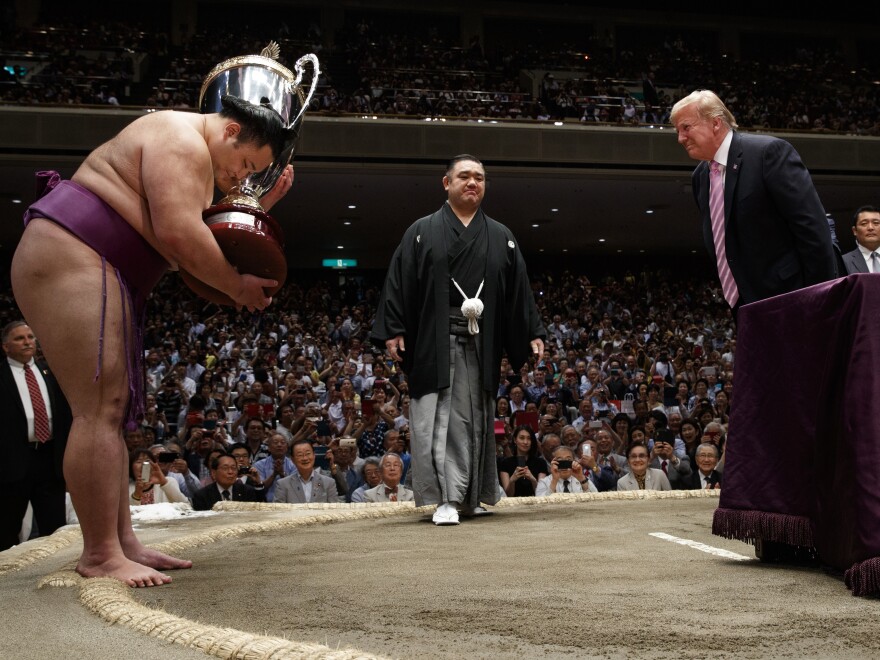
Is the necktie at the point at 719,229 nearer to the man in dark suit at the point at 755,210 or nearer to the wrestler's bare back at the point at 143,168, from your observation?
the man in dark suit at the point at 755,210

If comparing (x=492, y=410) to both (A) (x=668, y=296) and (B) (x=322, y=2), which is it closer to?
(A) (x=668, y=296)

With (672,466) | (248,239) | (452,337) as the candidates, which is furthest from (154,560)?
(672,466)

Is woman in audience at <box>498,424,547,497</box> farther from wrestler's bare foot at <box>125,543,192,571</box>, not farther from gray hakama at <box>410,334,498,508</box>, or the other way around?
wrestler's bare foot at <box>125,543,192,571</box>

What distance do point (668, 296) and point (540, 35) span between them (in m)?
4.83

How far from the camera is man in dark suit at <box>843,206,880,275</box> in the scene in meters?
3.26

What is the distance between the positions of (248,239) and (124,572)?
59cm

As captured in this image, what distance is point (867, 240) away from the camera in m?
3.27

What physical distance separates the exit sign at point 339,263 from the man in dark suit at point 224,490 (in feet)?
34.6

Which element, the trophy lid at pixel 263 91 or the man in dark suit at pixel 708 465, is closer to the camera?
the trophy lid at pixel 263 91

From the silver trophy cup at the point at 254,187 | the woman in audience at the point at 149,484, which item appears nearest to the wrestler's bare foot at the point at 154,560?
the silver trophy cup at the point at 254,187

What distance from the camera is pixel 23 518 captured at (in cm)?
324

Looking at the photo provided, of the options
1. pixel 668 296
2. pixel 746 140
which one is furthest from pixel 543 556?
pixel 668 296

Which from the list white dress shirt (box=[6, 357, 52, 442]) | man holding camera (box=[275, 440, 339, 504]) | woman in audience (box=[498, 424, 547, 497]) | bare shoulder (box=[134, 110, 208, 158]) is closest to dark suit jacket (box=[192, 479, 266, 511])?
man holding camera (box=[275, 440, 339, 504])

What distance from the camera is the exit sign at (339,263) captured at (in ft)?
46.5
